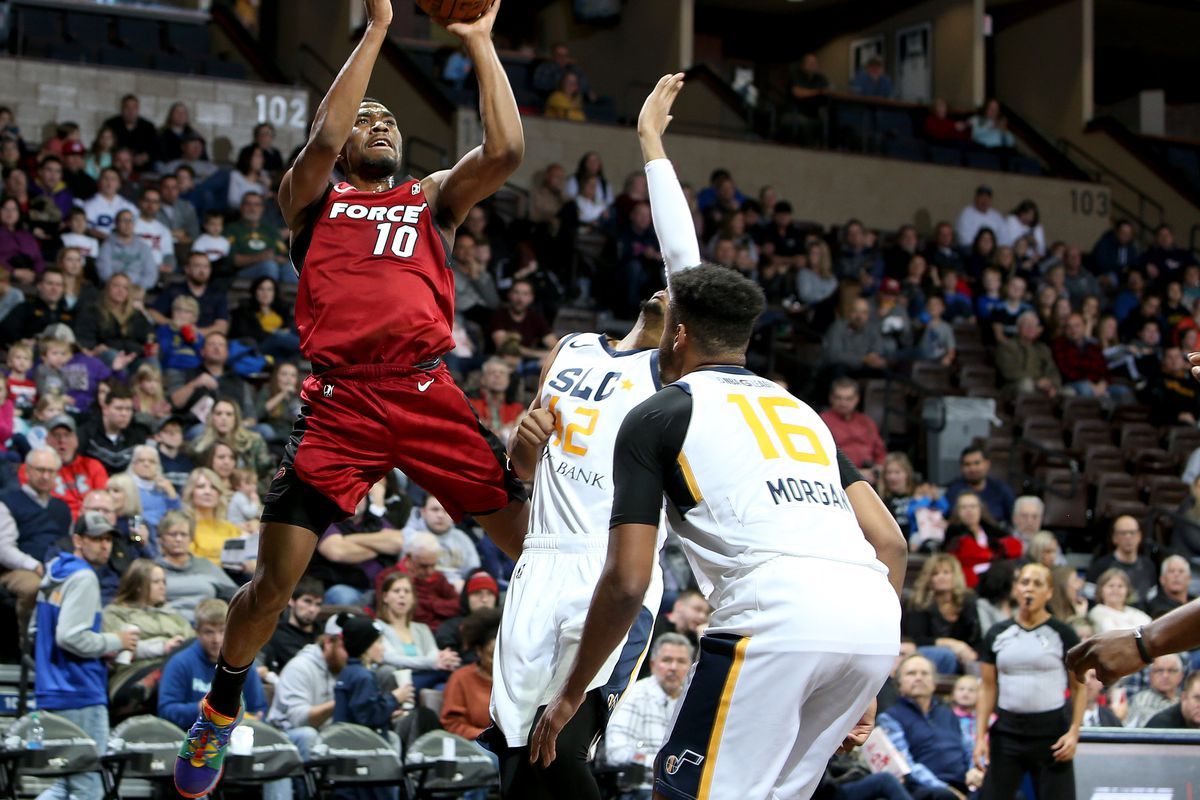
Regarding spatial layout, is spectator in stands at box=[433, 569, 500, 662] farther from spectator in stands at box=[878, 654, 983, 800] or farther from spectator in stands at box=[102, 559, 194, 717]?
spectator in stands at box=[878, 654, 983, 800]

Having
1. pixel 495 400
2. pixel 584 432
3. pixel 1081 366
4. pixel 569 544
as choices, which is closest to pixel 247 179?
pixel 495 400

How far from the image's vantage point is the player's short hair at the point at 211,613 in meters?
7.59

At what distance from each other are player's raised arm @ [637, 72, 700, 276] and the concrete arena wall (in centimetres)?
1182

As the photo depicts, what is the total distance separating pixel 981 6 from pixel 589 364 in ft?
58.0

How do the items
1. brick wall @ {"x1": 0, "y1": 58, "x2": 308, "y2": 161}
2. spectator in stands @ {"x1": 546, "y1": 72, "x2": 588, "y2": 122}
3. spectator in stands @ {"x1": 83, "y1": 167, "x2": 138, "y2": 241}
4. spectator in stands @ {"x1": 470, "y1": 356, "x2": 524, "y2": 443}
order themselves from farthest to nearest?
spectator in stands @ {"x1": 546, "y1": 72, "x2": 588, "y2": 122}
brick wall @ {"x1": 0, "y1": 58, "x2": 308, "y2": 161}
spectator in stands @ {"x1": 83, "y1": 167, "x2": 138, "y2": 241}
spectator in stands @ {"x1": 470, "y1": 356, "x2": 524, "y2": 443}

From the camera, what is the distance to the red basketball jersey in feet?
16.0

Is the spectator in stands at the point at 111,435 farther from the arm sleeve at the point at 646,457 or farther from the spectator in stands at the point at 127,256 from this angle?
the arm sleeve at the point at 646,457

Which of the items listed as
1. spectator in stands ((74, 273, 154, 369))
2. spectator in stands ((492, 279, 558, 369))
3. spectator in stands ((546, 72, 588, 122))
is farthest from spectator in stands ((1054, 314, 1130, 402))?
spectator in stands ((74, 273, 154, 369))

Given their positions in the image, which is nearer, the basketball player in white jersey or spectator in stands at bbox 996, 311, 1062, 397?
the basketball player in white jersey

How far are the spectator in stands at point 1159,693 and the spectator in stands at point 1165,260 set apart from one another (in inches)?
363

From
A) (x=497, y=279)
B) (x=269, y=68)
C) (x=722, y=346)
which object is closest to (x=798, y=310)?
(x=497, y=279)

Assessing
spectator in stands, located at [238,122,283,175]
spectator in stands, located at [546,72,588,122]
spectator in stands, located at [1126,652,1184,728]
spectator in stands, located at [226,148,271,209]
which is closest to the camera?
spectator in stands, located at [1126,652,1184,728]

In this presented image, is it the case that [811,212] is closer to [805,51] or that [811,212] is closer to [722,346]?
[805,51]

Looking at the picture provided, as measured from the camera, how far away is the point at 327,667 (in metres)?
8.23
